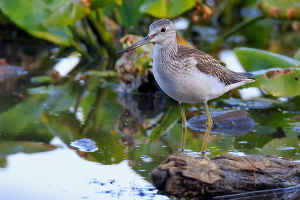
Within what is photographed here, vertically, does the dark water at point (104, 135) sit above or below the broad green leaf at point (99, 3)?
below

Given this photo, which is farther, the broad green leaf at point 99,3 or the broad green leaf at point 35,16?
the broad green leaf at point 35,16

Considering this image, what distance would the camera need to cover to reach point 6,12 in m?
8.87

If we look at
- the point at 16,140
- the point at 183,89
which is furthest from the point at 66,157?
the point at 183,89

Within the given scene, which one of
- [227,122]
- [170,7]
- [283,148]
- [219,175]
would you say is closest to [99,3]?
[170,7]

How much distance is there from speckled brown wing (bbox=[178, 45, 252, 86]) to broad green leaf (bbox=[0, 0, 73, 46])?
3643 millimetres

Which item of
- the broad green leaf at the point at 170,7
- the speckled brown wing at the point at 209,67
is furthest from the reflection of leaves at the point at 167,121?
the broad green leaf at the point at 170,7

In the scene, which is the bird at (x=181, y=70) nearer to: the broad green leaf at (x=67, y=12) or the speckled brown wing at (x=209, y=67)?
the speckled brown wing at (x=209, y=67)

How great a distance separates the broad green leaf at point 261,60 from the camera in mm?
7243

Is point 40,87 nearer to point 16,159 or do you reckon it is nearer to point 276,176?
point 16,159

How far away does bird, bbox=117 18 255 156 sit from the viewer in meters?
5.43

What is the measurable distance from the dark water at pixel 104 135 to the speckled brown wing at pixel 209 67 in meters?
0.69

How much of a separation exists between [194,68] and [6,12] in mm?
4447

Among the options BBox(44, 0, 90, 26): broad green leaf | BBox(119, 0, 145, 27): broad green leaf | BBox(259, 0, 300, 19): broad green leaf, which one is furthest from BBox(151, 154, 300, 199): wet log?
BBox(119, 0, 145, 27): broad green leaf

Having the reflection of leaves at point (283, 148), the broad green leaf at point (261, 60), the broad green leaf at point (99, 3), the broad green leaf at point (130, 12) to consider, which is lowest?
the reflection of leaves at point (283, 148)
